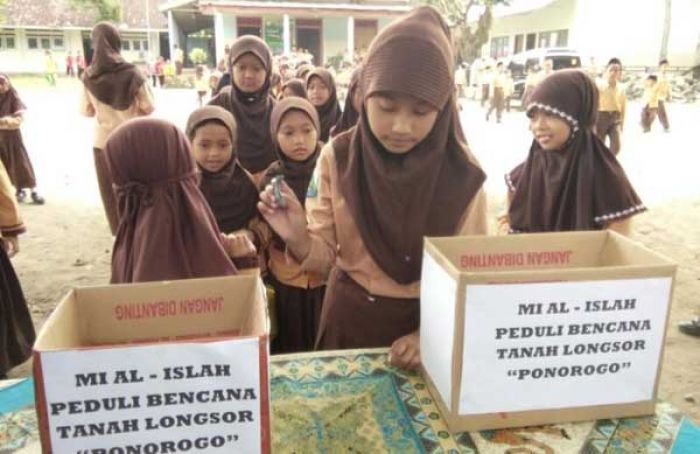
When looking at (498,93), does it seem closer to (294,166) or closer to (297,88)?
(297,88)

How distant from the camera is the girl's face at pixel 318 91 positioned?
4449 millimetres

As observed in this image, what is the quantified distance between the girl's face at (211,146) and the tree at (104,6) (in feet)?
93.0

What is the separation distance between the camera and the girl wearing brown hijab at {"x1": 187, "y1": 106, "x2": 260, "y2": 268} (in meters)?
2.61

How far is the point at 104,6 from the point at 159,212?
97.1 feet

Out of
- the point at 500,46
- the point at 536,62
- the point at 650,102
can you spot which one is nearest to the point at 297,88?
the point at 650,102

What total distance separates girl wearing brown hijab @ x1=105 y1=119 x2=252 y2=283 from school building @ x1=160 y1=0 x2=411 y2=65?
858 inches

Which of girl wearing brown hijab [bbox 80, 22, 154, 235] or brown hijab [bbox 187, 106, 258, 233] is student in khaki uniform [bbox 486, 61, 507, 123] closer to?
girl wearing brown hijab [bbox 80, 22, 154, 235]

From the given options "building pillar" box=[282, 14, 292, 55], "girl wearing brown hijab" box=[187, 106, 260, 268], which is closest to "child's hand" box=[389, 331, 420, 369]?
"girl wearing brown hijab" box=[187, 106, 260, 268]

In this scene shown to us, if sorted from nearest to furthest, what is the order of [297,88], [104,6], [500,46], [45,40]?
[297,88] → [104,6] → [45,40] → [500,46]

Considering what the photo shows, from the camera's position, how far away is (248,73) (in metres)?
3.65

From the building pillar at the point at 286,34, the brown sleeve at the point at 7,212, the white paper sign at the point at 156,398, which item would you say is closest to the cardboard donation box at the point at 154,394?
the white paper sign at the point at 156,398

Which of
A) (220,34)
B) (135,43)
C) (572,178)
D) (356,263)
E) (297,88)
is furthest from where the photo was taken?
(135,43)

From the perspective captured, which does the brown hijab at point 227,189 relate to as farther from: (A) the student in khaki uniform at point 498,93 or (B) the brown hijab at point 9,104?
(A) the student in khaki uniform at point 498,93

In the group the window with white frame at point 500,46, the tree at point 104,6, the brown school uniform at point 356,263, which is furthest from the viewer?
the window with white frame at point 500,46
